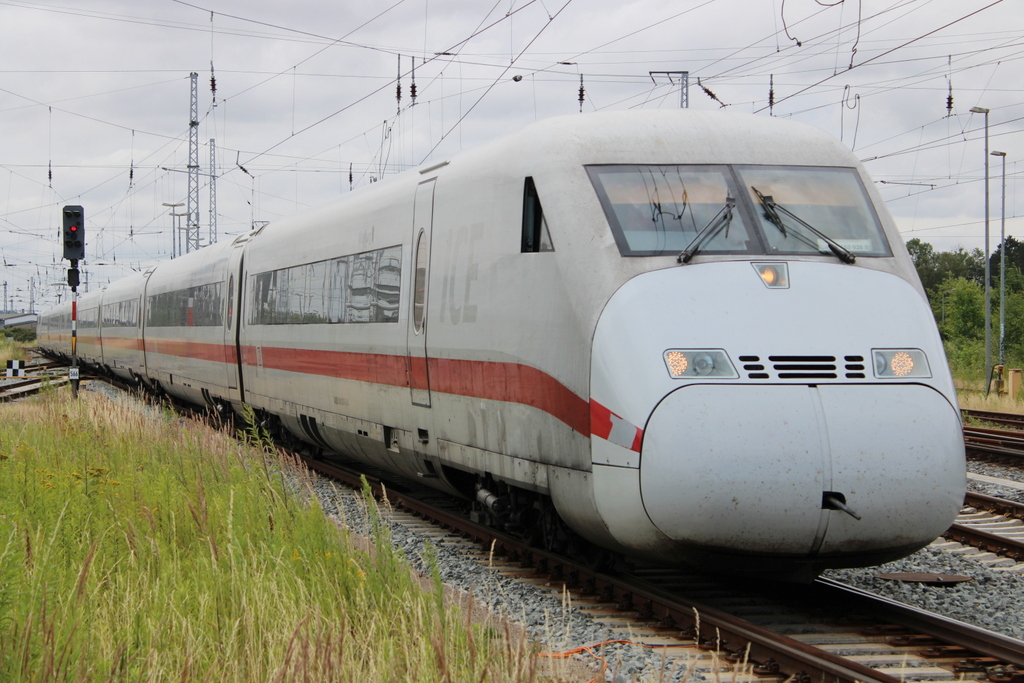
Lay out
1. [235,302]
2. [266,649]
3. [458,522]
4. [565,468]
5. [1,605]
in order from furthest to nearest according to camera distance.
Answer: [235,302] → [458,522] → [565,468] → [266,649] → [1,605]

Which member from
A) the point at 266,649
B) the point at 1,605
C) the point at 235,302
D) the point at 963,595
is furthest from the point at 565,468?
the point at 235,302

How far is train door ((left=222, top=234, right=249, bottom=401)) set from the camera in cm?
1559

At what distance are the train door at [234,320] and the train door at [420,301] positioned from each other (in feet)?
23.6

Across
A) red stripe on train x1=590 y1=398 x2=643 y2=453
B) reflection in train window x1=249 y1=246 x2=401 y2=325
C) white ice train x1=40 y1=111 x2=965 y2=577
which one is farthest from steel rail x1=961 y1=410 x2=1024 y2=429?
red stripe on train x1=590 y1=398 x2=643 y2=453

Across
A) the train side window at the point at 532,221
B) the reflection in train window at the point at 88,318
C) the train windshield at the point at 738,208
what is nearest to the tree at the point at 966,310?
the reflection in train window at the point at 88,318

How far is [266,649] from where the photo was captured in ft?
14.6

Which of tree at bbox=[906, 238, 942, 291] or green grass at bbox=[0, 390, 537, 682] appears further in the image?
tree at bbox=[906, 238, 942, 291]

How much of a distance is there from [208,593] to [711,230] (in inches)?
136

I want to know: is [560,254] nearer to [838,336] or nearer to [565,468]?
[565,468]

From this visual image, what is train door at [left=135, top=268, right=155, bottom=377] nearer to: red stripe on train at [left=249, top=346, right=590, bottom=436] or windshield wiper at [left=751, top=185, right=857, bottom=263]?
red stripe on train at [left=249, top=346, right=590, bottom=436]

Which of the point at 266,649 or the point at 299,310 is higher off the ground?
the point at 299,310

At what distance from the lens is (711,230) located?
632 cm

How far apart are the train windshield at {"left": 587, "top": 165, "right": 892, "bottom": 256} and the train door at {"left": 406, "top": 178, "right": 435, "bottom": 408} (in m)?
2.47

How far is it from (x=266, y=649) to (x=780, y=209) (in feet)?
13.0
